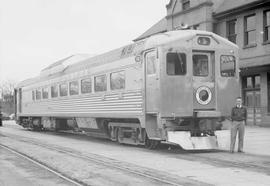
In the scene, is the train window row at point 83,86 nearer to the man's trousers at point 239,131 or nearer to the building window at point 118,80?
the building window at point 118,80

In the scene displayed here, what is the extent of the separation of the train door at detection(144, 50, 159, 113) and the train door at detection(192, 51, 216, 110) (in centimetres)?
122

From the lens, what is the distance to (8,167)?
1202cm

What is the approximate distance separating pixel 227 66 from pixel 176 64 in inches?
74.4

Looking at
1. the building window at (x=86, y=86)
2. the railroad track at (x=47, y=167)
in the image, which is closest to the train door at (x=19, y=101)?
the building window at (x=86, y=86)

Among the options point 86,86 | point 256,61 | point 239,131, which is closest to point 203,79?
point 239,131

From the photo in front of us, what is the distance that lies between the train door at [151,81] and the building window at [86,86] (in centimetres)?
488

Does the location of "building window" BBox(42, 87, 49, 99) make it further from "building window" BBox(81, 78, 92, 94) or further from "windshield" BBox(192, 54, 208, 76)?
"windshield" BBox(192, 54, 208, 76)

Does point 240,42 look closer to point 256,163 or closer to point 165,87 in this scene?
point 165,87

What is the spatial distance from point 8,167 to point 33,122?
18269 mm

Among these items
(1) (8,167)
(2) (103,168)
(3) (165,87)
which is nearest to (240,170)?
(2) (103,168)

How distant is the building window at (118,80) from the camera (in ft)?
55.9

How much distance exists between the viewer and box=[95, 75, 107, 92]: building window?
18.5m

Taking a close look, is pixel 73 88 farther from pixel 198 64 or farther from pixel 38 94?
pixel 198 64

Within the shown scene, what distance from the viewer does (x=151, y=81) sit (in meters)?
15.2
